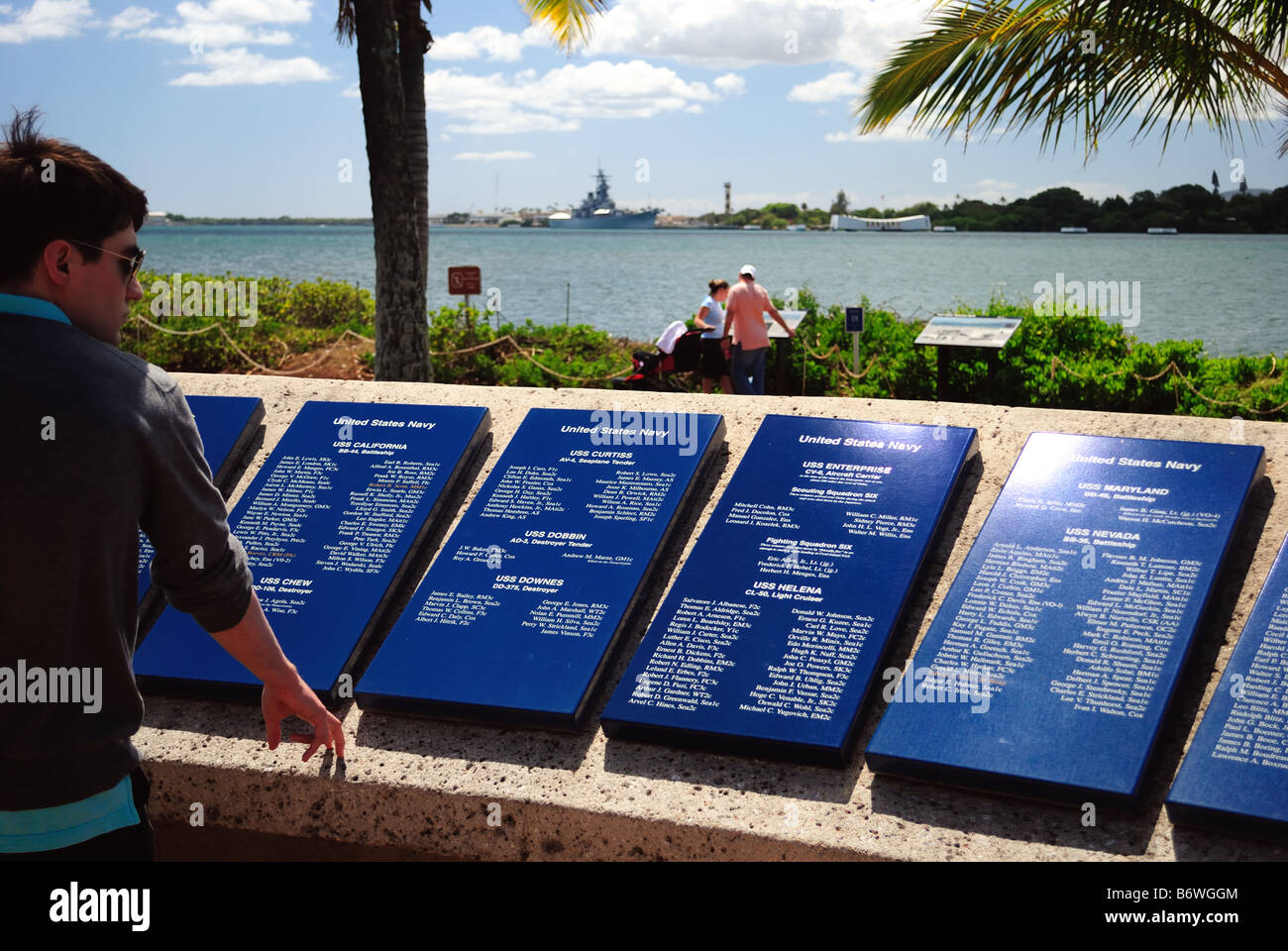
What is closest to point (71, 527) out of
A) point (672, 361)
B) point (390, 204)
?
point (390, 204)

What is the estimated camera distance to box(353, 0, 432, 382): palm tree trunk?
876cm

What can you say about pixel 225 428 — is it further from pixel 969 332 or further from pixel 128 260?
pixel 969 332

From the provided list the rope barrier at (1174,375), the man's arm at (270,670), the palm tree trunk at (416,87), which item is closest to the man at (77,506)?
the man's arm at (270,670)

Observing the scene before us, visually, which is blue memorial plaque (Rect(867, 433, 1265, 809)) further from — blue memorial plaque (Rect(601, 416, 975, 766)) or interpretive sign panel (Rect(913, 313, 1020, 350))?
interpretive sign panel (Rect(913, 313, 1020, 350))

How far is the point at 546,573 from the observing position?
3.64m

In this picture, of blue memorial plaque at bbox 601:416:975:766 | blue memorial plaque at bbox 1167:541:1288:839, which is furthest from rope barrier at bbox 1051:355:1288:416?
blue memorial plaque at bbox 1167:541:1288:839

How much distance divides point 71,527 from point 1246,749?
255 centimetres

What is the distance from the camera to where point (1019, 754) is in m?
2.78

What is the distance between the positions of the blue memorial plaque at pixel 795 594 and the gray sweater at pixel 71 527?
1.59 m

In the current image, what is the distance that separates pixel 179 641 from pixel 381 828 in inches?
42.5

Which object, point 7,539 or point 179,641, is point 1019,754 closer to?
point 7,539

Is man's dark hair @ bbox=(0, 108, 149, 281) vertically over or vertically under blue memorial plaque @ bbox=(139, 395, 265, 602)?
over

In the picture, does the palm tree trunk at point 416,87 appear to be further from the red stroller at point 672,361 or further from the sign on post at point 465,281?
the red stroller at point 672,361

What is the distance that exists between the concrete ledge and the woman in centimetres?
673
